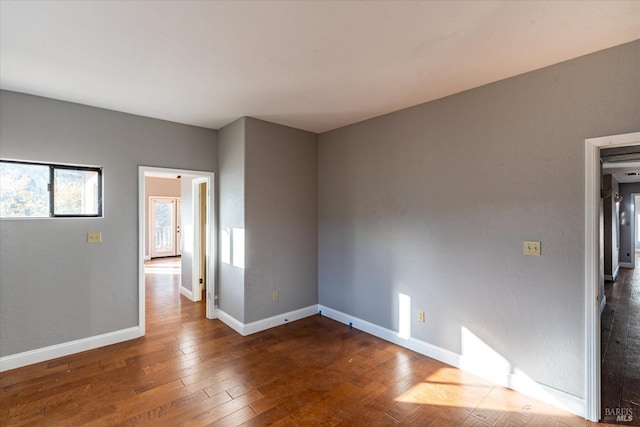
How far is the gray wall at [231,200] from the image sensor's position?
12.3 ft

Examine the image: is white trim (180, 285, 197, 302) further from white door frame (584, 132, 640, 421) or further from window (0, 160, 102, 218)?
white door frame (584, 132, 640, 421)

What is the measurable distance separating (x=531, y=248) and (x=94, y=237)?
14.5 feet

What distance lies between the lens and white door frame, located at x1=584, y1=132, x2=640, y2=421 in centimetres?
214

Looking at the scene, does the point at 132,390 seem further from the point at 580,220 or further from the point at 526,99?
the point at 526,99

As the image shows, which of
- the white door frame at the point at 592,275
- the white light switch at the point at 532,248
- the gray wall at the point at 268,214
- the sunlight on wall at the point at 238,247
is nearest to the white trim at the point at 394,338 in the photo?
the gray wall at the point at 268,214

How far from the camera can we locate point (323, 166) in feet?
14.5

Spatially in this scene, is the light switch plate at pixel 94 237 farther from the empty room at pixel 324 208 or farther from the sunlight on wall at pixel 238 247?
the sunlight on wall at pixel 238 247

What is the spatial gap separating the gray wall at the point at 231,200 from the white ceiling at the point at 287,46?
81 cm

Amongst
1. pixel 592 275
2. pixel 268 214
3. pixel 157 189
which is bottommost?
pixel 592 275

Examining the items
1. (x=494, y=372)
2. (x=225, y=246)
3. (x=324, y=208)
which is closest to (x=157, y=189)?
(x=225, y=246)

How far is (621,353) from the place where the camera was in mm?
3186

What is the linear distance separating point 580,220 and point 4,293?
5.15 meters

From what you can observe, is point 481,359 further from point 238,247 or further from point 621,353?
point 238,247

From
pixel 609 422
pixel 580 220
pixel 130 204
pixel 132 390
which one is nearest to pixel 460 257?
pixel 580 220
